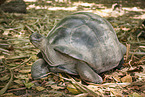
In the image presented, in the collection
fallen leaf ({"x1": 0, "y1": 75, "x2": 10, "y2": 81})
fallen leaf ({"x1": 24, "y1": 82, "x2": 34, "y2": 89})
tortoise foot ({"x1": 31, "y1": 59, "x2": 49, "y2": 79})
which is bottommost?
fallen leaf ({"x1": 24, "y1": 82, "x2": 34, "y2": 89})

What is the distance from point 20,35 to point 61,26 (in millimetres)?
1388

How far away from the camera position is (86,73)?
1659 mm

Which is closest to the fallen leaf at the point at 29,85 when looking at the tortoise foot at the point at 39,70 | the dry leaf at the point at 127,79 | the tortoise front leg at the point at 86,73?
the tortoise foot at the point at 39,70

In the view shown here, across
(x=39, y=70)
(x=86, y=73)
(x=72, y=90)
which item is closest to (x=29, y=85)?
(x=39, y=70)

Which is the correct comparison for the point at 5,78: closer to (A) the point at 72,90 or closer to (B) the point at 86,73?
(A) the point at 72,90

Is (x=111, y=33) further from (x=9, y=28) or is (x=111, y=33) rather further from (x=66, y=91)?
(x=9, y=28)

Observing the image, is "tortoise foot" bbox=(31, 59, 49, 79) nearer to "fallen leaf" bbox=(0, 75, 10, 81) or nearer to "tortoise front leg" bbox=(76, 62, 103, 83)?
"fallen leaf" bbox=(0, 75, 10, 81)

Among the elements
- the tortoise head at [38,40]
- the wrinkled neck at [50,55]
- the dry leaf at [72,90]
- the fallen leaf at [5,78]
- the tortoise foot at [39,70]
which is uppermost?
the tortoise head at [38,40]

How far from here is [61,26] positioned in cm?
193

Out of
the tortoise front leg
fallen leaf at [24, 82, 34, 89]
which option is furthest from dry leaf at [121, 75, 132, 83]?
fallen leaf at [24, 82, 34, 89]

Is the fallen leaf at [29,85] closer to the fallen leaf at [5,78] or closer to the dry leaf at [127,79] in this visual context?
the fallen leaf at [5,78]

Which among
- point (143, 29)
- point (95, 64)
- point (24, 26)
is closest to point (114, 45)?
point (95, 64)

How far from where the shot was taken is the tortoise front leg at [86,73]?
1.66 m

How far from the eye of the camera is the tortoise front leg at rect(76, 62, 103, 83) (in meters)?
1.66
